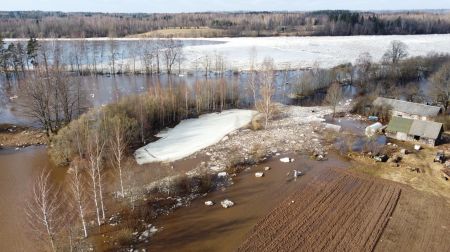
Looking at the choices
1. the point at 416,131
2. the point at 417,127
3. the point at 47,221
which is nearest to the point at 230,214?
the point at 47,221

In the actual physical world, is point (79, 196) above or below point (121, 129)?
below

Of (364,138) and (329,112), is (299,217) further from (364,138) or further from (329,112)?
(329,112)

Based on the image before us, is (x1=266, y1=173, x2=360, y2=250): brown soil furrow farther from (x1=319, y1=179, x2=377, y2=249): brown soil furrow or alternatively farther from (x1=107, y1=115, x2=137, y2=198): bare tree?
(x1=107, y1=115, x2=137, y2=198): bare tree

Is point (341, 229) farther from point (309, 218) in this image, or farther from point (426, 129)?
point (426, 129)

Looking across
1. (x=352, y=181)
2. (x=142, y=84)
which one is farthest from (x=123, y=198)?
(x=142, y=84)

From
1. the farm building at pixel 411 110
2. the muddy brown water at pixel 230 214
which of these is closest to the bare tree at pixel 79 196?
the muddy brown water at pixel 230 214

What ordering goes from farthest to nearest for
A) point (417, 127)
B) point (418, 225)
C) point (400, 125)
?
point (400, 125)
point (417, 127)
point (418, 225)
